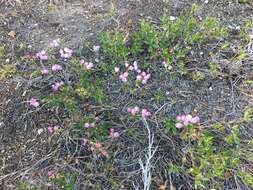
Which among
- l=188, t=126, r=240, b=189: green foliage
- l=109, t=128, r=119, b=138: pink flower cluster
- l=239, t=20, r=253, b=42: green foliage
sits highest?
l=239, t=20, r=253, b=42: green foliage

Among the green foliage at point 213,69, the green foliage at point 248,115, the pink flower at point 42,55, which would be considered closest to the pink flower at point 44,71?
the pink flower at point 42,55

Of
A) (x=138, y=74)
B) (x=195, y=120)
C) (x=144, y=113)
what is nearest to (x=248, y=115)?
(x=195, y=120)

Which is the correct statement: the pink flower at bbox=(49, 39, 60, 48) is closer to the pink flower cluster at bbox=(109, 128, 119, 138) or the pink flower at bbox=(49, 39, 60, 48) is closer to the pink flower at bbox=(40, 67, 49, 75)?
the pink flower at bbox=(40, 67, 49, 75)

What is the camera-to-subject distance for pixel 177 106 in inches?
98.9

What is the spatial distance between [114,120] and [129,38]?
1.89 ft

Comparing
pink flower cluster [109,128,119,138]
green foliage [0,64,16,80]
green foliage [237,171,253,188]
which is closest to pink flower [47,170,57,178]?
pink flower cluster [109,128,119,138]

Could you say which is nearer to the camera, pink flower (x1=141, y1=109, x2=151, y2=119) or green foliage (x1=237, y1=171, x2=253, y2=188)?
green foliage (x1=237, y1=171, x2=253, y2=188)

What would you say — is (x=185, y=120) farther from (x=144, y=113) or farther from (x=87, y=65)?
(x=87, y=65)

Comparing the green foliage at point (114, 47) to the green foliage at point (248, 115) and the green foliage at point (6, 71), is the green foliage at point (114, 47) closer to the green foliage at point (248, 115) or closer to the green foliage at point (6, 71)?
the green foliage at point (6, 71)

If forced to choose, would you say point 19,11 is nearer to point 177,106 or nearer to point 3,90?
point 3,90

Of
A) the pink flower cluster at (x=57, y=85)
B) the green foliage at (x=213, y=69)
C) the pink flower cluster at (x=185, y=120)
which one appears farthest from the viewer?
the green foliage at (x=213, y=69)

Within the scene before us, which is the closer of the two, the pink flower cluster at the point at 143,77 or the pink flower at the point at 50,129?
the pink flower at the point at 50,129

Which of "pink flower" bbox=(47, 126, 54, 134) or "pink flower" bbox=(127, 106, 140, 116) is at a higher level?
"pink flower" bbox=(127, 106, 140, 116)

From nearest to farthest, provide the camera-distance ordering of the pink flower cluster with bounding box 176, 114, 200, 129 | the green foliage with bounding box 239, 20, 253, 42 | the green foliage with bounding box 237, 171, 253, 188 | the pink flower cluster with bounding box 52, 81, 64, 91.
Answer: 1. the green foliage with bounding box 237, 171, 253, 188
2. the pink flower cluster with bounding box 176, 114, 200, 129
3. the pink flower cluster with bounding box 52, 81, 64, 91
4. the green foliage with bounding box 239, 20, 253, 42
